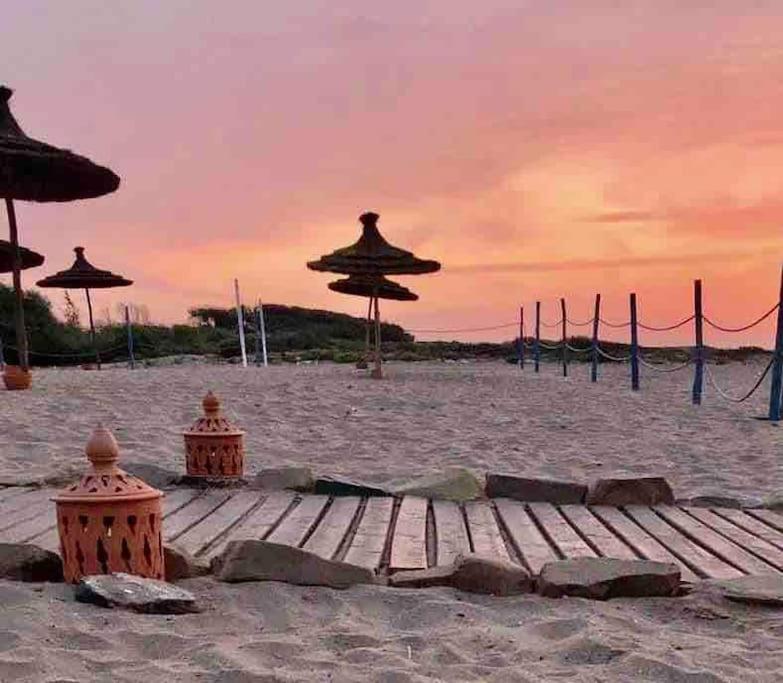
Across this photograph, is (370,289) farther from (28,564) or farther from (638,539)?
(28,564)

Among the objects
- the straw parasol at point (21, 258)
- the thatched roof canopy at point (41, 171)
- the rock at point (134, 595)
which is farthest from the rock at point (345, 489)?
the straw parasol at point (21, 258)

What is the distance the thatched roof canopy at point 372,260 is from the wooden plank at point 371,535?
35.2 ft

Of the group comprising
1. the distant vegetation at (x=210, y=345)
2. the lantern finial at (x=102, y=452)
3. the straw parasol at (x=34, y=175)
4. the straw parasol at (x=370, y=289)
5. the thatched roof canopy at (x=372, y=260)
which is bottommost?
the distant vegetation at (x=210, y=345)

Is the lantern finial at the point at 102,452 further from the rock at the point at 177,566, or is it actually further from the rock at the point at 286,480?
the rock at the point at 286,480

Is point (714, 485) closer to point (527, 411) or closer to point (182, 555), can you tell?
point (182, 555)

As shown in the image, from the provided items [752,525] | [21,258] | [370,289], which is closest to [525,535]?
[752,525]

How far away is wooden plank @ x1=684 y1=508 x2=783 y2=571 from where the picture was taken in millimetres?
3945

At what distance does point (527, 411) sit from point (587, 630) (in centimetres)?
778

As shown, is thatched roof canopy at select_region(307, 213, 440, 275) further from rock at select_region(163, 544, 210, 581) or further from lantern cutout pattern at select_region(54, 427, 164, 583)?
lantern cutout pattern at select_region(54, 427, 164, 583)

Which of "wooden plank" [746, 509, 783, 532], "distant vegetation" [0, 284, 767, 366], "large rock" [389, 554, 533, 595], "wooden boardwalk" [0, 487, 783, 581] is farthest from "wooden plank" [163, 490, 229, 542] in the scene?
"distant vegetation" [0, 284, 767, 366]

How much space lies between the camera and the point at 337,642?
284cm

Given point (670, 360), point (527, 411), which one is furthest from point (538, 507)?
point (670, 360)

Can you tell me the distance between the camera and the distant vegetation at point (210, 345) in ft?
91.6

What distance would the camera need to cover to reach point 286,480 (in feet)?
17.3
